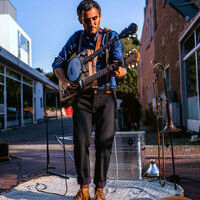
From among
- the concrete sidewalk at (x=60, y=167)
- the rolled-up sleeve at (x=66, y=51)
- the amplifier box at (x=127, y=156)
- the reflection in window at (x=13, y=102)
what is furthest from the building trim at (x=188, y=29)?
the reflection in window at (x=13, y=102)

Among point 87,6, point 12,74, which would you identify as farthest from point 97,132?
point 12,74

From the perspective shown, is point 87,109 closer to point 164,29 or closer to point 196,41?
point 196,41

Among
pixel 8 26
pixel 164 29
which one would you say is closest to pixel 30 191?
pixel 164 29

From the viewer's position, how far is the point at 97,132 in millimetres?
2639

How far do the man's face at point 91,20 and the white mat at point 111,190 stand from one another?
5.29 feet

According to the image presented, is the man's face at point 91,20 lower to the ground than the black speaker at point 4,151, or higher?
higher

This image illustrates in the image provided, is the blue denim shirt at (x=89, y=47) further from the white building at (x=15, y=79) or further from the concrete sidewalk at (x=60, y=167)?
the white building at (x=15, y=79)

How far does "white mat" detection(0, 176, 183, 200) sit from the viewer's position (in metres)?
2.82

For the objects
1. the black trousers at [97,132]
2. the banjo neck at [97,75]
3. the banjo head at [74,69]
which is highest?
the banjo head at [74,69]

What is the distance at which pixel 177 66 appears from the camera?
34.3 feet

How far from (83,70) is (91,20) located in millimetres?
456

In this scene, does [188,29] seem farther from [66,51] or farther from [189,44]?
[66,51]

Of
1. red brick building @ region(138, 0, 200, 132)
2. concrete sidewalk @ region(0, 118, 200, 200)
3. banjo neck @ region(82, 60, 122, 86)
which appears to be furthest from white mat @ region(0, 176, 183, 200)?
red brick building @ region(138, 0, 200, 132)

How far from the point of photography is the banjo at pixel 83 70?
2346 mm
